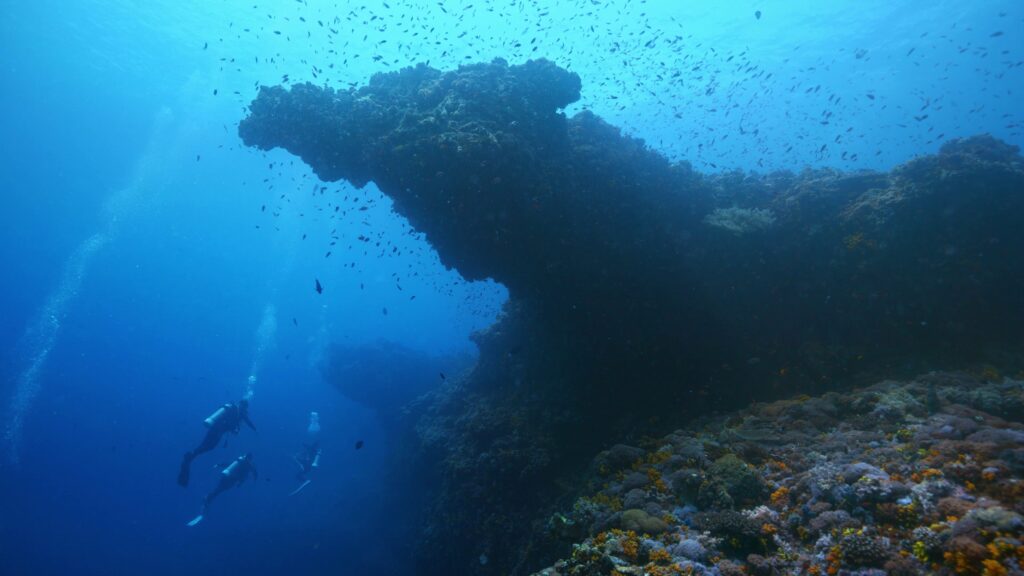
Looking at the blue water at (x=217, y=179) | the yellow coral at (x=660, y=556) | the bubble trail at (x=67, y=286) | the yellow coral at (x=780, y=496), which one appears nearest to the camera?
the yellow coral at (x=660, y=556)

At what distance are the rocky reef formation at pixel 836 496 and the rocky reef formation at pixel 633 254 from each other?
2.94m

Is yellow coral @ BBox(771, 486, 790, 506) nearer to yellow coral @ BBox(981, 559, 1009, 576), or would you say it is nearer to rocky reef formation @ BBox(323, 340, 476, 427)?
yellow coral @ BBox(981, 559, 1009, 576)

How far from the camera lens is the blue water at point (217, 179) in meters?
29.5

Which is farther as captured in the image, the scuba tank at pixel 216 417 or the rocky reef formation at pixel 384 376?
the rocky reef formation at pixel 384 376

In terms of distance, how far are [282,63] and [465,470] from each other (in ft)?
120

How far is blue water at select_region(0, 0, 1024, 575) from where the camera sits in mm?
29469

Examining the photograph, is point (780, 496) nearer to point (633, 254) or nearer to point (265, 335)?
point (633, 254)

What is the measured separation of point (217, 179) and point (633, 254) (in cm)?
9372

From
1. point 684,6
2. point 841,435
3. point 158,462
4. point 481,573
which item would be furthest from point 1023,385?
point 158,462

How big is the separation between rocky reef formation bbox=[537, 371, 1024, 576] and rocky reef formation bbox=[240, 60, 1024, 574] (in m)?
2.94

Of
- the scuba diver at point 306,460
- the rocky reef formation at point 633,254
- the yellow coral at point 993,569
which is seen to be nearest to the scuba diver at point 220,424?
the scuba diver at point 306,460

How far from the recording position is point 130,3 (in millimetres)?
28484

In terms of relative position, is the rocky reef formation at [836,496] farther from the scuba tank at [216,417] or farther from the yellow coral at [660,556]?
the scuba tank at [216,417]

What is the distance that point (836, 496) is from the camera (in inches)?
191
